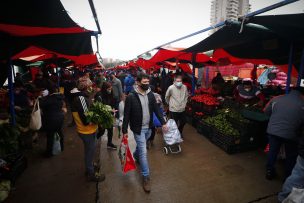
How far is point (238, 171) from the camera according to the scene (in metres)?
4.13

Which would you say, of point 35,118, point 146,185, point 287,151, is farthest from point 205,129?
point 35,118

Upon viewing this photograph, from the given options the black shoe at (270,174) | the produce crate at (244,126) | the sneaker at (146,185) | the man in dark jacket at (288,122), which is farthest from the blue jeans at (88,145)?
the produce crate at (244,126)

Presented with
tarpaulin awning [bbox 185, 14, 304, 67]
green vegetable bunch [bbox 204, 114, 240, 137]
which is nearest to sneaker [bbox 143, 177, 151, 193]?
green vegetable bunch [bbox 204, 114, 240, 137]

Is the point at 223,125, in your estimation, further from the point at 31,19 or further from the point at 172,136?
the point at 31,19

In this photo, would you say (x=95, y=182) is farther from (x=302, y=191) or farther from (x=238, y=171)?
(x=302, y=191)

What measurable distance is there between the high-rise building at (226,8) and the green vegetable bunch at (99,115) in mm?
92389

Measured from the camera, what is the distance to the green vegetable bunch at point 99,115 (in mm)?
3324

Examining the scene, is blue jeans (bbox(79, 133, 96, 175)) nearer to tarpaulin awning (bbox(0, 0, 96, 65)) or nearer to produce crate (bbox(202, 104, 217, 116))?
tarpaulin awning (bbox(0, 0, 96, 65))

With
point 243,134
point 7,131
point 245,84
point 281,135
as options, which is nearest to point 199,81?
point 245,84

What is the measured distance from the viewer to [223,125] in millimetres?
5395

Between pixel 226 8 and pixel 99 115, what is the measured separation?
103 m

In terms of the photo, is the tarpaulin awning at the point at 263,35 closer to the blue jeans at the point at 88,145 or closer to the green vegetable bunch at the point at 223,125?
the green vegetable bunch at the point at 223,125

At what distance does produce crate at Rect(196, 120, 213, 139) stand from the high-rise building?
89.3 metres

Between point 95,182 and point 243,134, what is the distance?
3.90 m
